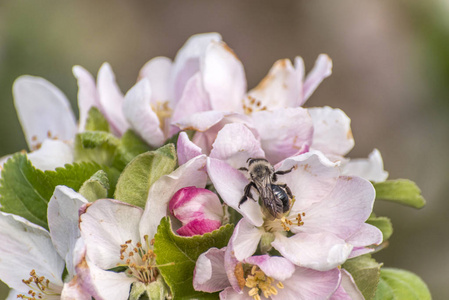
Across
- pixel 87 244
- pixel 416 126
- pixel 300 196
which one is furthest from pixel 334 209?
pixel 416 126

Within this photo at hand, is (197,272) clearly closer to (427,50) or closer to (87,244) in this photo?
(87,244)

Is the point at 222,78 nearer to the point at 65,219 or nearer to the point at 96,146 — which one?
the point at 96,146

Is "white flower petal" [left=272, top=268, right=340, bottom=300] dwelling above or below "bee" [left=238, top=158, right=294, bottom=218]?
below

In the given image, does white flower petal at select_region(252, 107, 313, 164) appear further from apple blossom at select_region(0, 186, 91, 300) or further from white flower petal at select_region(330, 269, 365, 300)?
apple blossom at select_region(0, 186, 91, 300)

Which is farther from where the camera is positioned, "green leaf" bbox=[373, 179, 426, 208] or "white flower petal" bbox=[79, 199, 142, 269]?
"green leaf" bbox=[373, 179, 426, 208]

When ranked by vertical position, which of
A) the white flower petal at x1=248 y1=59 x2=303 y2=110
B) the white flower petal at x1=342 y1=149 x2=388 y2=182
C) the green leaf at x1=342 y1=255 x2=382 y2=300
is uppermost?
the white flower petal at x1=248 y1=59 x2=303 y2=110

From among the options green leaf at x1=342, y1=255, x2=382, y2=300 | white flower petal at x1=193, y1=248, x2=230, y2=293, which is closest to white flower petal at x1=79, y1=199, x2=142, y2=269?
white flower petal at x1=193, y1=248, x2=230, y2=293

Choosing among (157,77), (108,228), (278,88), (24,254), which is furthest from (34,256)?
(278,88)
